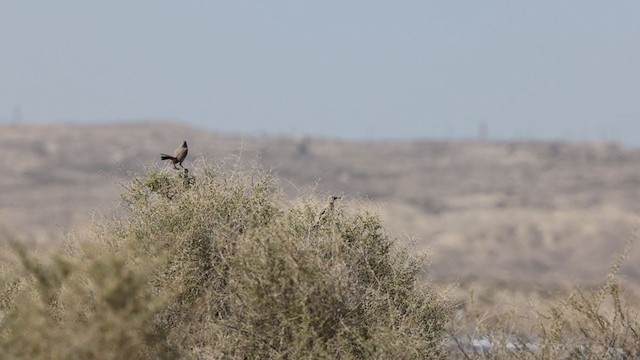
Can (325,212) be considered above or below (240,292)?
above

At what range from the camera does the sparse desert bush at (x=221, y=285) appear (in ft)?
52.6

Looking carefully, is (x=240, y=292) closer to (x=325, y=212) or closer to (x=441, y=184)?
(x=325, y=212)

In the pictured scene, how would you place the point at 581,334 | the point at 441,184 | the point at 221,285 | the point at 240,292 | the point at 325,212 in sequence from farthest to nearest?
the point at 441,184
the point at 581,334
the point at 325,212
the point at 221,285
the point at 240,292

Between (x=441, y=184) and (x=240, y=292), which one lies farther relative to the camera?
(x=441, y=184)

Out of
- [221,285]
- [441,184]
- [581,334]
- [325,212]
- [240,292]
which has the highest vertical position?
[325,212]

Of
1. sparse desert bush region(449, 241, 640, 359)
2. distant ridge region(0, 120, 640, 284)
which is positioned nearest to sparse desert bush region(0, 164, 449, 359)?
sparse desert bush region(449, 241, 640, 359)

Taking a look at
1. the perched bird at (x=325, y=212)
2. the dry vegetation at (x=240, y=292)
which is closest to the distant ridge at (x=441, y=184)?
the dry vegetation at (x=240, y=292)

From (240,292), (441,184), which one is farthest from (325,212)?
A: (441,184)

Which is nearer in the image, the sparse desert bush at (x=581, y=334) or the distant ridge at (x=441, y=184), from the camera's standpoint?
the sparse desert bush at (x=581, y=334)

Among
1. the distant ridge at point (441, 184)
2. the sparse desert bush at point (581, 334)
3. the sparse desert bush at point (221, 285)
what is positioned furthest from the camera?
the distant ridge at point (441, 184)

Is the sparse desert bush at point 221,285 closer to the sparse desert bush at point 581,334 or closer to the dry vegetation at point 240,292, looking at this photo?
the dry vegetation at point 240,292

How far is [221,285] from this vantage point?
67.2 ft

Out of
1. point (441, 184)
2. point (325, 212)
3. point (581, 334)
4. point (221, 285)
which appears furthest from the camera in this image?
point (441, 184)

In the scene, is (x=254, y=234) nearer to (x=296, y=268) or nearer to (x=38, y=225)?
(x=296, y=268)
